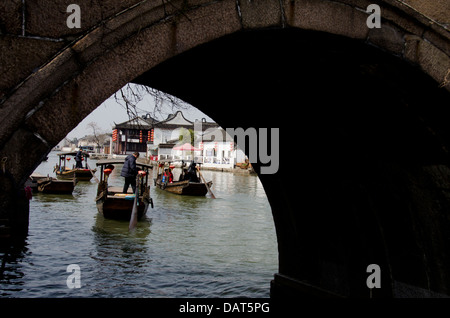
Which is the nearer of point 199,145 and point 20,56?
point 20,56

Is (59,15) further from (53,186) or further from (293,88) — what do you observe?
(53,186)

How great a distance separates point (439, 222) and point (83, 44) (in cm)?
373

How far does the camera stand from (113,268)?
10.4 meters

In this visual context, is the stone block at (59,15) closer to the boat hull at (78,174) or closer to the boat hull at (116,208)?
Answer: the boat hull at (116,208)

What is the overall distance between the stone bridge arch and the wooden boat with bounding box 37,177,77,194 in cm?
2019

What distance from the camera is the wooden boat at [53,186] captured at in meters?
24.5

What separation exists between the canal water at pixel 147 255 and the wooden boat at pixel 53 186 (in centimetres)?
406

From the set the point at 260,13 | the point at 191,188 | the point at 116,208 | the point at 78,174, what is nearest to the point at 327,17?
the point at 260,13

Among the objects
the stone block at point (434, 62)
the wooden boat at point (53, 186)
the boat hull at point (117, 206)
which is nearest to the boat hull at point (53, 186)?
the wooden boat at point (53, 186)

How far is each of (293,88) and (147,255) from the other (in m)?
8.38

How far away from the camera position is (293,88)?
15.0ft
